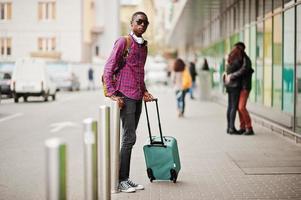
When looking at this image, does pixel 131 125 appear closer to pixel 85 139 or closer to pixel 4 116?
pixel 85 139

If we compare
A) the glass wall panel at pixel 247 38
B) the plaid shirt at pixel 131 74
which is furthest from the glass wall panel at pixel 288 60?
the plaid shirt at pixel 131 74

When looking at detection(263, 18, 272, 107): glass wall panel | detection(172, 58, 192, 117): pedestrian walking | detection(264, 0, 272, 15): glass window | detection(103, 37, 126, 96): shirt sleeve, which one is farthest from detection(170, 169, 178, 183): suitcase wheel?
detection(172, 58, 192, 117): pedestrian walking

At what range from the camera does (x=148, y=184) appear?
7.47 meters

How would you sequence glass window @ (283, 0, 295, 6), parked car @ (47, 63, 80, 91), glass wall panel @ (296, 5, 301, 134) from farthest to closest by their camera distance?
parked car @ (47, 63, 80, 91)
glass window @ (283, 0, 295, 6)
glass wall panel @ (296, 5, 301, 134)

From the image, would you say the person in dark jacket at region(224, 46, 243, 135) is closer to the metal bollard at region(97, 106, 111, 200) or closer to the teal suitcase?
the teal suitcase

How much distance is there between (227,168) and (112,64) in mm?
2676

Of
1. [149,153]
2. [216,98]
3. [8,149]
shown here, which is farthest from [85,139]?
[216,98]

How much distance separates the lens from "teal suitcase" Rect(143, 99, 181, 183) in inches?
292

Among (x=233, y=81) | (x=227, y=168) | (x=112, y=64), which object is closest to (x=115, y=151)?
(x=112, y=64)

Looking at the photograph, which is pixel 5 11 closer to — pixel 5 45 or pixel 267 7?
pixel 5 45

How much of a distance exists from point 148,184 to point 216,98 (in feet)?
65.3

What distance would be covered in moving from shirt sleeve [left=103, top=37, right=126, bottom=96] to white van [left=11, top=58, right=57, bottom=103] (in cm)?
2118

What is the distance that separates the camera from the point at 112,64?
6797 millimetres

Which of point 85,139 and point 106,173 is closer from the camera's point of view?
point 85,139
